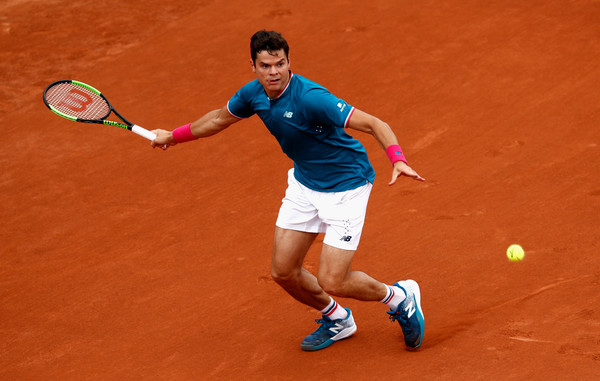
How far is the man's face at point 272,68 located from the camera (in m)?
5.17

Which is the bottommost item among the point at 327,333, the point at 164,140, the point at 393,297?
the point at 327,333

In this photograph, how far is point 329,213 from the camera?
5.49 m

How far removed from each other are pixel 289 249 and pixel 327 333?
79 cm

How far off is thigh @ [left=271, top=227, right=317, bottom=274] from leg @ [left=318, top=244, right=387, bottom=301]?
0.73ft

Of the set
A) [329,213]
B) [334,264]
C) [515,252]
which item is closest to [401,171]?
[329,213]

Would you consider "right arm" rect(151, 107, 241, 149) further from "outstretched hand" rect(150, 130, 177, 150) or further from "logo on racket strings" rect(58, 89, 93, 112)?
"logo on racket strings" rect(58, 89, 93, 112)

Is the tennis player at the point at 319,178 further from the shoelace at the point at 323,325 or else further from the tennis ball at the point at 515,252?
the tennis ball at the point at 515,252

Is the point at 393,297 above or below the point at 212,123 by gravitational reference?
below

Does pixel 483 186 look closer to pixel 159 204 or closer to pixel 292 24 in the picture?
pixel 159 204

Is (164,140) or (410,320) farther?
(164,140)

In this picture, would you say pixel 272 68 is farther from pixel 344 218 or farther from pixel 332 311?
pixel 332 311

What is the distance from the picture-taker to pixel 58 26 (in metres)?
12.7

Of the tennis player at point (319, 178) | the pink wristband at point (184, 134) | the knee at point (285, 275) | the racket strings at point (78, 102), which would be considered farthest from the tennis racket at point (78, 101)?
the knee at point (285, 275)

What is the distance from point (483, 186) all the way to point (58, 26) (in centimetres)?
770
